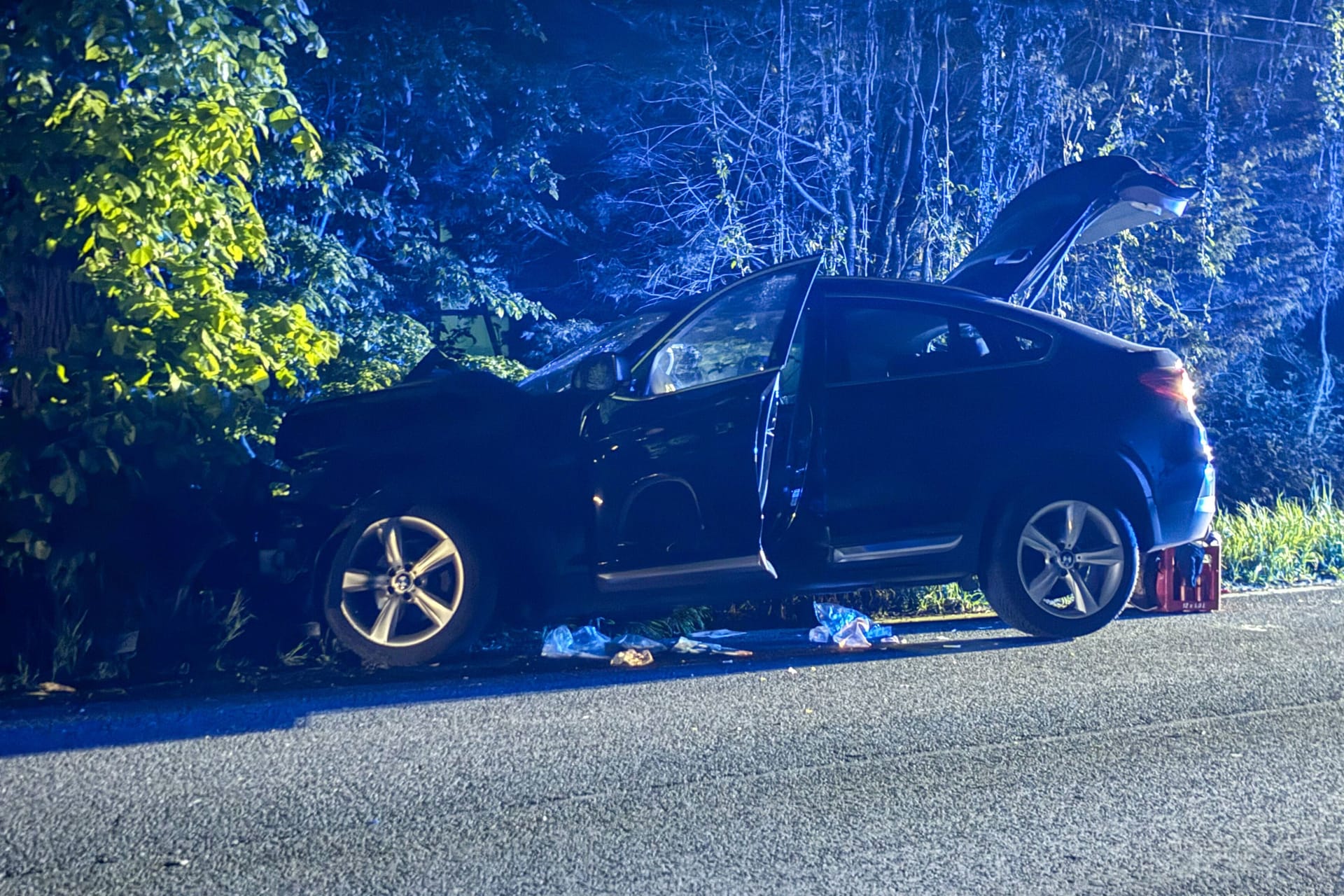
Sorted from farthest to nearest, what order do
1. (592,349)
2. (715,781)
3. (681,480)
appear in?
(592,349)
(681,480)
(715,781)

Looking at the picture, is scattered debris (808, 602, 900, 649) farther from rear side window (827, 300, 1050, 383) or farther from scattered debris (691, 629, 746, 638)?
rear side window (827, 300, 1050, 383)

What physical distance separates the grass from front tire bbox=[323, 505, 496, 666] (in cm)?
547

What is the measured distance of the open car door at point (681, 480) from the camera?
18.7 feet

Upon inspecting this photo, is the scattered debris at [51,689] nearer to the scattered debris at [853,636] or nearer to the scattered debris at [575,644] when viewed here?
the scattered debris at [575,644]

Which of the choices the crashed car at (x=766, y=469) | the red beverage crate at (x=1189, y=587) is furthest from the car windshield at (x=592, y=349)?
the red beverage crate at (x=1189, y=587)

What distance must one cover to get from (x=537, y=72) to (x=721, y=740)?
884cm

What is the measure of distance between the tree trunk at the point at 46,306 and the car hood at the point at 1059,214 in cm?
505

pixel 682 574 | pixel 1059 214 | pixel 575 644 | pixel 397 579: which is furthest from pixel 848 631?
pixel 1059 214

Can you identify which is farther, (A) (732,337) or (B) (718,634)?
(B) (718,634)

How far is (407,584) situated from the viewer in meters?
5.50

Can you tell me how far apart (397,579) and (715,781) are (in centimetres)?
225

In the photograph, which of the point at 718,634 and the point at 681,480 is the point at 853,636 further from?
the point at 681,480

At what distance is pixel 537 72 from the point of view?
11523 mm

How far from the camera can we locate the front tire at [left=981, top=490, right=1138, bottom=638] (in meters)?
5.90
